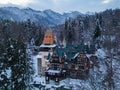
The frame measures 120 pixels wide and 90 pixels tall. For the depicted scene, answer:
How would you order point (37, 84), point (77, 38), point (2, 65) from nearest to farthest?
point (2, 65)
point (37, 84)
point (77, 38)

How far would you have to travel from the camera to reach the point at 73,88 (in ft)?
130

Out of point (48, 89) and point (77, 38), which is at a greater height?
point (77, 38)

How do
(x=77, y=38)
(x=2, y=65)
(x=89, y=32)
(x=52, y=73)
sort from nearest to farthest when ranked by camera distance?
1. (x=2, y=65)
2. (x=52, y=73)
3. (x=77, y=38)
4. (x=89, y=32)

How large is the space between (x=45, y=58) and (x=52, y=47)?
8.50ft

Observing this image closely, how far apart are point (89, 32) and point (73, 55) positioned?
5974 cm

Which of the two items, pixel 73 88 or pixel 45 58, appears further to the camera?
pixel 45 58

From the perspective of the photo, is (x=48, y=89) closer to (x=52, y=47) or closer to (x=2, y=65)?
(x=52, y=47)

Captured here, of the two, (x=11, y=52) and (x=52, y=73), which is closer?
(x=11, y=52)

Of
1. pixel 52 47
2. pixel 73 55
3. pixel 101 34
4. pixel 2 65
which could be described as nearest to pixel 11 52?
pixel 2 65

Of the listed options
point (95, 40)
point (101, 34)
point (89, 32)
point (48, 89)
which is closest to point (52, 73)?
point (48, 89)

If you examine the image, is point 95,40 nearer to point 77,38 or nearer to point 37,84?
point 77,38

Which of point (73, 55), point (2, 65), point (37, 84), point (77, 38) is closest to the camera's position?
point (2, 65)

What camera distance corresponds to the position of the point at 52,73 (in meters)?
47.5

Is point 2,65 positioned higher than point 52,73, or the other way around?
point 2,65
